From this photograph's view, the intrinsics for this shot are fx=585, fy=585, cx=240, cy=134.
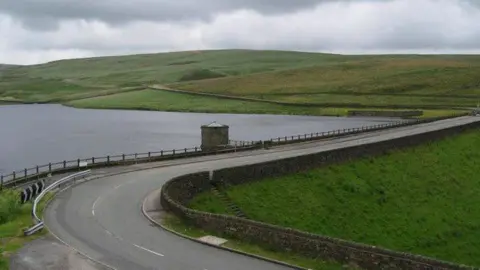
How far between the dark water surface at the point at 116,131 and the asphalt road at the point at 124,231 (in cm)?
4038

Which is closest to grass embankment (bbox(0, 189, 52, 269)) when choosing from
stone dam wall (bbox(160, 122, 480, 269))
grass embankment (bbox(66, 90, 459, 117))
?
stone dam wall (bbox(160, 122, 480, 269))

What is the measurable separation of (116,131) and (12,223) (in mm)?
94724

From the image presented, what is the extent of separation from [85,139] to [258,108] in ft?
199

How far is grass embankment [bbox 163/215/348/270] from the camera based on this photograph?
23.2m

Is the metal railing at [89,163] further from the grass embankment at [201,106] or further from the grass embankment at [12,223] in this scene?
the grass embankment at [201,106]

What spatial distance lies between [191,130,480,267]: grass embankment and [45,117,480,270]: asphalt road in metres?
5.36

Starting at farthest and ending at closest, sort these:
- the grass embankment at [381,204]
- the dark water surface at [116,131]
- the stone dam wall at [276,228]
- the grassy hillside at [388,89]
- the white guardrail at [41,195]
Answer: the grassy hillside at [388,89], the dark water surface at [116,131], the grass embankment at [381,204], the white guardrail at [41,195], the stone dam wall at [276,228]

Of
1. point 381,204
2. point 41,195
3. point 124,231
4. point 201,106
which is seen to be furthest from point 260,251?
point 201,106

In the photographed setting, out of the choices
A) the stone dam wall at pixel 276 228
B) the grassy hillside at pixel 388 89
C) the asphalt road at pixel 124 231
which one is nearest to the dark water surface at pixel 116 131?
the grassy hillside at pixel 388 89

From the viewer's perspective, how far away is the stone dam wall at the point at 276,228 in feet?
72.3

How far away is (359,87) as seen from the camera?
598 ft

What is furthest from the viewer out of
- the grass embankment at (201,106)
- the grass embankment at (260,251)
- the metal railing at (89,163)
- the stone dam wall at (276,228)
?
the grass embankment at (201,106)

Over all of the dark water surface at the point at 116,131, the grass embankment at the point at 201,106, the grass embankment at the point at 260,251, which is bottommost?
the dark water surface at the point at 116,131

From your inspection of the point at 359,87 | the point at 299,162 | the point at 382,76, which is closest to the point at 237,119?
the point at 359,87
